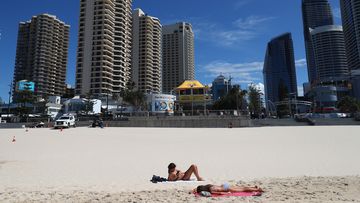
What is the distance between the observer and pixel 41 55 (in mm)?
141625

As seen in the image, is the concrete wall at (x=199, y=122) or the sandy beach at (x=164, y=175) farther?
the concrete wall at (x=199, y=122)

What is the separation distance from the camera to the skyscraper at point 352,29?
142938 millimetres

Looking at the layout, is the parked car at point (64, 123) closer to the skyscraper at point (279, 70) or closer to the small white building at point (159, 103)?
the small white building at point (159, 103)

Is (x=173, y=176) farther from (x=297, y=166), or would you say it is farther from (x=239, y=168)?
(x=297, y=166)

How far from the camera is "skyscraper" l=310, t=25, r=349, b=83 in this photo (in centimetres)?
17362

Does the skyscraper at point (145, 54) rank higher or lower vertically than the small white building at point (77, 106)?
higher

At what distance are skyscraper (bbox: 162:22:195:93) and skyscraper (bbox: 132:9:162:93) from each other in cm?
3342

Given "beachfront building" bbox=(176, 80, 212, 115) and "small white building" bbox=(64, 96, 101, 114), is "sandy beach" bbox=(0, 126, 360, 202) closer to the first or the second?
"beachfront building" bbox=(176, 80, 212, 115)

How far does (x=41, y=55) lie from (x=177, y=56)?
81.7 metres

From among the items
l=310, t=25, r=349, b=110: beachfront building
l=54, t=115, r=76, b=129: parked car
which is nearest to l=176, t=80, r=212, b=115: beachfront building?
l=54, t=115, r=76, b=129: parked car

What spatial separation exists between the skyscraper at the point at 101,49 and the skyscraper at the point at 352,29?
11895 cm

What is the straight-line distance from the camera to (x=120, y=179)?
8.72 m

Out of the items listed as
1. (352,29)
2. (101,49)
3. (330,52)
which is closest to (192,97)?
(101,49)

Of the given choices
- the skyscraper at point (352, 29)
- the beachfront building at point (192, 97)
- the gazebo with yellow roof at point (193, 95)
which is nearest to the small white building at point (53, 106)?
the beachfront building at point (192, 97)
